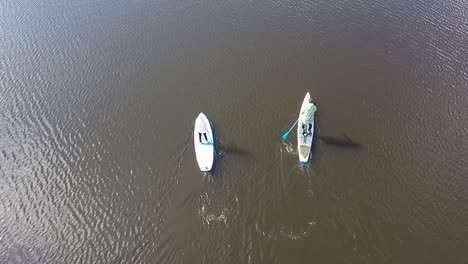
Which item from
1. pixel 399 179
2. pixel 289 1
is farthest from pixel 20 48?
pixel 399 179

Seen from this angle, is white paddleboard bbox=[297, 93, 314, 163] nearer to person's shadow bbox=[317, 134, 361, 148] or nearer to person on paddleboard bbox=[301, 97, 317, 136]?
person on paddleboard bbox=[301, 97, 317, 136]

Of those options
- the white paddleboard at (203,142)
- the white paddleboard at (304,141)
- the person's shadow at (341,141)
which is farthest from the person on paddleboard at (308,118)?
the white paddleboard at (203,142)

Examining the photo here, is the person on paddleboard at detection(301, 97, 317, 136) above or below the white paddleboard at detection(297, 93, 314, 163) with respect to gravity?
above

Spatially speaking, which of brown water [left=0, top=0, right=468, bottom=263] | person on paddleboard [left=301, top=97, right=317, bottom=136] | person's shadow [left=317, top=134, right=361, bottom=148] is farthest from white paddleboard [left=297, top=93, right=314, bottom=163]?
person's shadow [left=317, top=134, right=361, bottom=148]

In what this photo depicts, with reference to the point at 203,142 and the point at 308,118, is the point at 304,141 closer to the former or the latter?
the point at 308,118

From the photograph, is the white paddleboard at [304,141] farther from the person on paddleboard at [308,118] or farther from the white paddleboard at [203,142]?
the white paddleboard at [203,142]

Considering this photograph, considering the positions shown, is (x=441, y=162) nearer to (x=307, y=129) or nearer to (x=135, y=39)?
(x=307, y=129)
